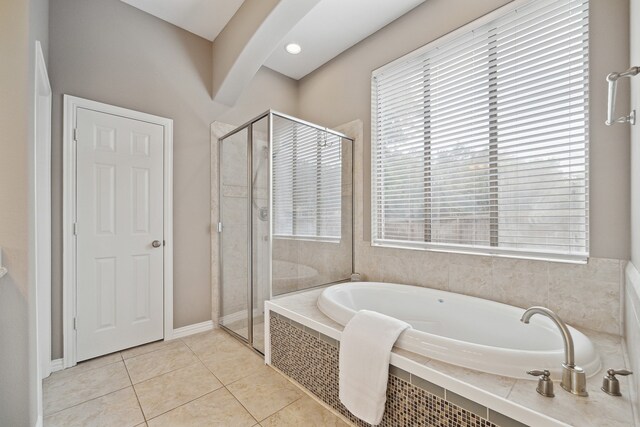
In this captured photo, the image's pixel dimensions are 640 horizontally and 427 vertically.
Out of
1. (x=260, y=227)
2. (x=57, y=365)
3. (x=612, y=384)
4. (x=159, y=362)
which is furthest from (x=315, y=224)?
(x=57, y=365)

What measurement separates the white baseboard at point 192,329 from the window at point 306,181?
1324 millimetres

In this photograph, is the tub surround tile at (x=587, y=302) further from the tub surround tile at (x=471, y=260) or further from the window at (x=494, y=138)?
the tub surround tile at (x=471, y=260)

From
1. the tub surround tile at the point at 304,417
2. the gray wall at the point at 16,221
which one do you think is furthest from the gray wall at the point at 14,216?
the tub surround tile at the point at 304,417

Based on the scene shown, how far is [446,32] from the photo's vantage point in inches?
87.3

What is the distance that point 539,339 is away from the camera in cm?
152

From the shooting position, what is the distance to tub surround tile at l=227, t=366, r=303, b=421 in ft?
5.36

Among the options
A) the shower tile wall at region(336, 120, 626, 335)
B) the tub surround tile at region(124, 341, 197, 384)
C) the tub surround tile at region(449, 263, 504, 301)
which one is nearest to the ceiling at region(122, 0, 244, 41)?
the shower tile wall at region(336, 120, 626, 335)

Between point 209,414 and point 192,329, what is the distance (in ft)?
4.19

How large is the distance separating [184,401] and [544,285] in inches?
91.3

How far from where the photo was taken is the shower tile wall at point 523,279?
5.08 feet

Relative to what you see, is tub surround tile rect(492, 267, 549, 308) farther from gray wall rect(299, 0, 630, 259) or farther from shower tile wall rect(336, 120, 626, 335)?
gray wall rect(299, 0, 630, 259)

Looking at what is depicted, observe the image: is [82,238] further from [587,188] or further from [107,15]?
[587,188]

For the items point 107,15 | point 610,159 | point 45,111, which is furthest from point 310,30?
point 610,159

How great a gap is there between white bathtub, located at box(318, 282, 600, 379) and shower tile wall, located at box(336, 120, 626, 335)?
14 centimetres
